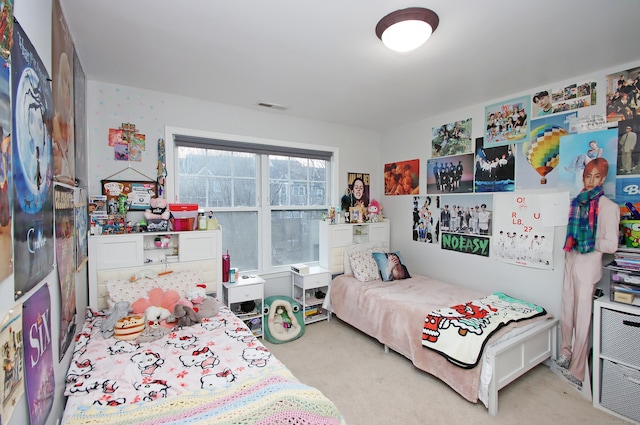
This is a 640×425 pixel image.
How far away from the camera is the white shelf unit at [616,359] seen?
197 centimetres

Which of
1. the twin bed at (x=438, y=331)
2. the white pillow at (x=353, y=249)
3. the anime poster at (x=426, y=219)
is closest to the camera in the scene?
the twin bed at (x=438, y=331)

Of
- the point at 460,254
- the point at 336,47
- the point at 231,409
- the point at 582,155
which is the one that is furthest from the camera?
the point at 460,254

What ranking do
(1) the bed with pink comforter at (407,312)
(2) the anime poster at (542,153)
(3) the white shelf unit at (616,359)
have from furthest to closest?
(2) the anime poster at (542,153)
(1) the bed with pink comforter at (407,312)
(3) the white shelf unit at (616,359)

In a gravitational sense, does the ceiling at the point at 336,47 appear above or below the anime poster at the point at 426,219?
above

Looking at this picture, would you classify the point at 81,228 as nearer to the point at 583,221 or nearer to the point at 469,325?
the point at 469,325

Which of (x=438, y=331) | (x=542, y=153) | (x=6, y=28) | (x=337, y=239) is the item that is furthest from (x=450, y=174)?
(x=6, y=28)

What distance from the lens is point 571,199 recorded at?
2.50 m

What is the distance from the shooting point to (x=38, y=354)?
3.49 ft

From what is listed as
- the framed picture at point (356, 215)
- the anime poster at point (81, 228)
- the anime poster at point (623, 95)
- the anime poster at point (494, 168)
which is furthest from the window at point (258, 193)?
the anime poster at point (623, 95)

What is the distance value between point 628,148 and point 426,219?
189cm

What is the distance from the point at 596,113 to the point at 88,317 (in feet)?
14.2

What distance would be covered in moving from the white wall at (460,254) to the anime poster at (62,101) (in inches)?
118

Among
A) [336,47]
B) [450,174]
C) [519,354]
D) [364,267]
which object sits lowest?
[519,354]

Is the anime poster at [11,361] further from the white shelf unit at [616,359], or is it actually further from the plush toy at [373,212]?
the plush toy at [373,212]
